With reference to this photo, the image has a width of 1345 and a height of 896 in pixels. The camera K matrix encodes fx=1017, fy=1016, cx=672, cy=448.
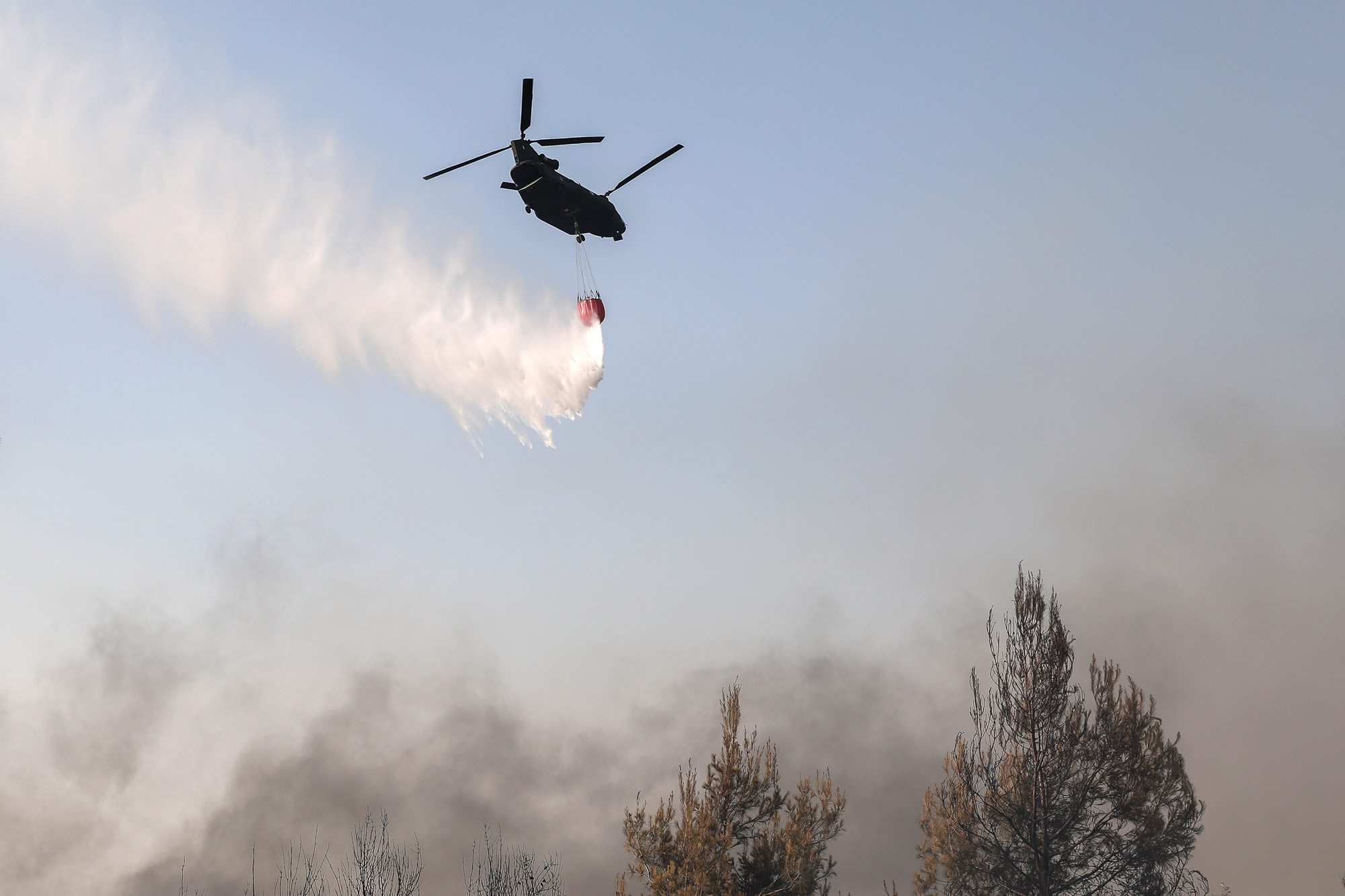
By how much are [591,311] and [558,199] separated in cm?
345

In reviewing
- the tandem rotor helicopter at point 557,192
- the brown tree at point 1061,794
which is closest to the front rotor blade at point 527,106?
the tandem rotor helicopter at point 557,192

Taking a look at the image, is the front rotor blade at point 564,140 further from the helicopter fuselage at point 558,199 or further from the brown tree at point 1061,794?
the brown tree at point 1061,794

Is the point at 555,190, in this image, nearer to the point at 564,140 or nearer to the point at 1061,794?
the point at 564,140

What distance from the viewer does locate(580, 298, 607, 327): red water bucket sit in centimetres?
2903

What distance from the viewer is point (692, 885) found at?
27016mm

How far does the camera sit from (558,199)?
96.6 feet

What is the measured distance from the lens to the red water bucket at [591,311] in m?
29.0

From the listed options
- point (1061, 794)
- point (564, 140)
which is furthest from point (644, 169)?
point (1061, 794)

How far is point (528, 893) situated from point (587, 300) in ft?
61.8

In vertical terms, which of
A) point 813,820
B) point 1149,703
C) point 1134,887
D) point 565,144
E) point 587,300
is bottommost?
point 1134,887

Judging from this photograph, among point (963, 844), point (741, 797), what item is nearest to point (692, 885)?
point (741, 797)

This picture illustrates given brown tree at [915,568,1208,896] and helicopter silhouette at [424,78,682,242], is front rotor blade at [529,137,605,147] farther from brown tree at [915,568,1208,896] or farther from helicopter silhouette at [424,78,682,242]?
brown tree at [915,568,1208,896]

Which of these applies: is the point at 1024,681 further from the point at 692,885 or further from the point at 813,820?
the point at 692,885

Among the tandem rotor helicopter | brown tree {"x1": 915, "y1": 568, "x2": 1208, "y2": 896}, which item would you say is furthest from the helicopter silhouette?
brown tree {"x1": 915, "y1": 568, "x2": 1208, "y2": 896}
